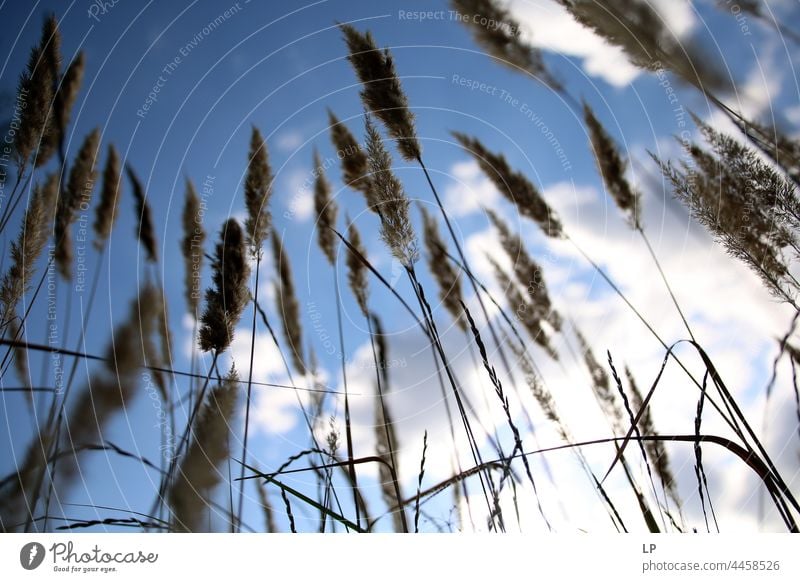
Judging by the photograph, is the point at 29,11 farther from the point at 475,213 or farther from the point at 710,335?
the point at 710,335

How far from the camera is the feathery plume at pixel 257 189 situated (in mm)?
1470

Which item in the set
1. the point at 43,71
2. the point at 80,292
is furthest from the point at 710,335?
the point at 43,71

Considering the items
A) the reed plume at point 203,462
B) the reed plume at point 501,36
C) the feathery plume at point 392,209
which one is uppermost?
the reed plume at point 501,36

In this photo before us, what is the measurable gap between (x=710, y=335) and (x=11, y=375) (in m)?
1.81

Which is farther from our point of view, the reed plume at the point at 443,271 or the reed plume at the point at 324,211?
the reed plume at the point at 324,211

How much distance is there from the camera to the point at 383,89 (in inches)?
50.9

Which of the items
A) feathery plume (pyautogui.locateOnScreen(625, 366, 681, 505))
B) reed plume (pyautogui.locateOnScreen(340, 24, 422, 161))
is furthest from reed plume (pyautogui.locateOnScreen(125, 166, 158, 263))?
feathery plume (pyautogui.locateOnScreen(625, 366, 681, 505))

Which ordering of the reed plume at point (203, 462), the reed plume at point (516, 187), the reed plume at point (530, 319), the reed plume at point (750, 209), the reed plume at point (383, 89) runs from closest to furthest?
the reed plume at point (750, 209), the reed plume at point (203, 462), the reed plume at point (383, 89), the reed plume at point (530, 319), the reed plume at point (516, 187)

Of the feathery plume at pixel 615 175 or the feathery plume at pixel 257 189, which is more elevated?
the feathery plume at pixel 257 189

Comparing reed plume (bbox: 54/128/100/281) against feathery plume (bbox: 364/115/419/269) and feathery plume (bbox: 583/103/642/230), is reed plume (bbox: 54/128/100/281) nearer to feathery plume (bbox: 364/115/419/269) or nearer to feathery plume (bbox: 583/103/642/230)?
feathery plume (bbox: 364/115/419/269)

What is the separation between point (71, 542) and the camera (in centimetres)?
107

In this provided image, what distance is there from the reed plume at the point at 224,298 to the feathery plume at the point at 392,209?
1.24ft

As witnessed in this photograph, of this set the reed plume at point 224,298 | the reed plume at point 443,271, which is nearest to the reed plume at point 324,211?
the reed plume at point 443,271

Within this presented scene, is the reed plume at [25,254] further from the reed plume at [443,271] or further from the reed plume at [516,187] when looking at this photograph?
the reed plume at [516,187]
